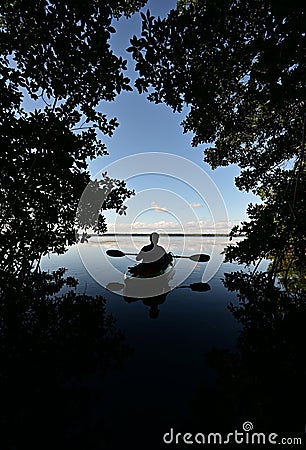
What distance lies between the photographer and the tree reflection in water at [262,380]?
3062 mm

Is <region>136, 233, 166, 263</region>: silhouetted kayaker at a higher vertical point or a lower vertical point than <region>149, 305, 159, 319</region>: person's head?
higher

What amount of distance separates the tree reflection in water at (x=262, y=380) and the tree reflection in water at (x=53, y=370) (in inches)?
81.6

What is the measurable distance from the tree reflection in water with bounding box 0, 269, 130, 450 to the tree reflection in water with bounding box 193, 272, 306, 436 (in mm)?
2072

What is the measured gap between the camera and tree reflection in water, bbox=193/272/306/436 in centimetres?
306

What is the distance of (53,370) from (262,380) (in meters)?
4.75

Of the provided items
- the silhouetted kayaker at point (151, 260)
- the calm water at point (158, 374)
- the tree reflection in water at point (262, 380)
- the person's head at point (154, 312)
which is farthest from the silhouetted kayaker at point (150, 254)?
the tree reflection in water at point (262, 380)

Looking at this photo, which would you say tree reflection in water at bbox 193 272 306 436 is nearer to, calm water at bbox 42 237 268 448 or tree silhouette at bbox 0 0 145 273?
calm water at bbox 42 237 268 448

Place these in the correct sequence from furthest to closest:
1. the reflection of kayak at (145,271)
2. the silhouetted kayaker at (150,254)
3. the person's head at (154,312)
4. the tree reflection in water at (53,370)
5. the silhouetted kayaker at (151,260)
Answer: the silhouetted kayaker at (150,254), the silhouetted kayaker at (151,260), the reflection of kayak at (145,271), the person's head at (154,312), the tree reflection in water at (53,370)

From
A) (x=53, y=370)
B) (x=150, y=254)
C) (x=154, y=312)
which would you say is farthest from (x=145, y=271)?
(x=53, y=370)

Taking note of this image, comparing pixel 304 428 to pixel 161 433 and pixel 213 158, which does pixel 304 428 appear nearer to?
pixel 161 433

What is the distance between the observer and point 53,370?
4320mm

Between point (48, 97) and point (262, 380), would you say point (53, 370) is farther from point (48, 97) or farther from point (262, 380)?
point (48, 97)

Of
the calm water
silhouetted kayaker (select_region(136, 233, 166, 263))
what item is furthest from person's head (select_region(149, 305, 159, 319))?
silhouetted kayaker (select_region(136, 233, 166, 263))

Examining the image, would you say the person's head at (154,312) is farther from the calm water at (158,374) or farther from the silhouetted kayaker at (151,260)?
the silhouetted kayaker at (151,260)
